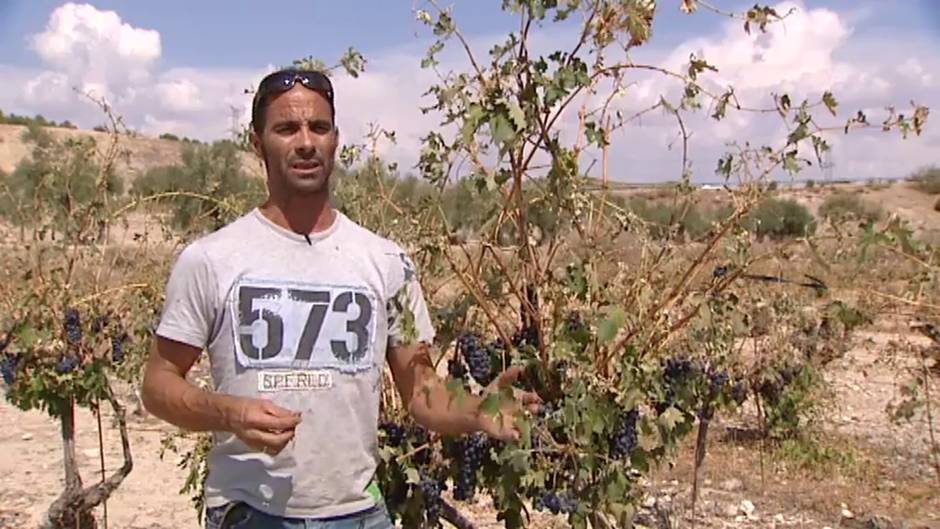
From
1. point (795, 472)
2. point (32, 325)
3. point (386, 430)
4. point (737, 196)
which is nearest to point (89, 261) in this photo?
point (32, 325)

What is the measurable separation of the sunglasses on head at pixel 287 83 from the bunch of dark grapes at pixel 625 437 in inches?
42.3

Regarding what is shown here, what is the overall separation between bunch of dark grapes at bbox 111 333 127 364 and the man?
2729 millimetres

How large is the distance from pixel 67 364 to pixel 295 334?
289cm

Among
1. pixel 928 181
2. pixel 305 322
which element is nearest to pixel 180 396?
pixel 305 322

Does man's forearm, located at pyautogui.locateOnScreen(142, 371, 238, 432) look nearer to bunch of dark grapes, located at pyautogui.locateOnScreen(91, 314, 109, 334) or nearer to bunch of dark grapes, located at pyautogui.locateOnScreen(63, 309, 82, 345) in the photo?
bunch of dark grapes, located at pyautogui.locateOnScreen(63, 309, 82, 345)

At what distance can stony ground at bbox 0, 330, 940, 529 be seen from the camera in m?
6.58

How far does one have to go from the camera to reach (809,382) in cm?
847

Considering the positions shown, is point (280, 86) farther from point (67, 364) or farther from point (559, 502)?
point (67, 364)

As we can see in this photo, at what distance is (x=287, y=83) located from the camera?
2.31m

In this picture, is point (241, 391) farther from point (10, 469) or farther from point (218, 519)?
point (10, 469)

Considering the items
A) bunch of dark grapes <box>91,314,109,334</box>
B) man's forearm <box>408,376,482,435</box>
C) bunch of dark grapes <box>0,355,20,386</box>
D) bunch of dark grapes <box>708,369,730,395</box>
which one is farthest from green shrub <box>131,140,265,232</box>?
bunch of dark grapes <box>708,369,730,395</box>

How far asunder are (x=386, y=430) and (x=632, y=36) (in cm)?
151

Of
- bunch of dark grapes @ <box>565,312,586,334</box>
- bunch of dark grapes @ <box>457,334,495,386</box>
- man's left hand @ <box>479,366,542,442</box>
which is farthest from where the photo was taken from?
bunch of dark grapes @ <box>457,334,495,386</box>

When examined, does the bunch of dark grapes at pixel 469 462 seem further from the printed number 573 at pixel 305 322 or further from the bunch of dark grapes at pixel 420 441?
the printed number 573 at pixel 305 322
